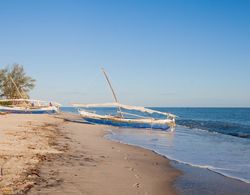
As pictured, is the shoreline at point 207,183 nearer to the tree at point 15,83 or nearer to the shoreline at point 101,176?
the shoreline at point 101,176

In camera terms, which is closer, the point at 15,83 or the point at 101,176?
the point at 101,176

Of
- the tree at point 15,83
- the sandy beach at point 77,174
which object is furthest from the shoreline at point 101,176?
the tree at point 15,83

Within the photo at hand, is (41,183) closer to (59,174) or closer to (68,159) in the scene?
(59,174)

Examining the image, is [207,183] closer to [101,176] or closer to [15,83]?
[101,176]

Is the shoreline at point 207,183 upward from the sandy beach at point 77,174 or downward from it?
downward

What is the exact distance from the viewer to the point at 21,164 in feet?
34.7

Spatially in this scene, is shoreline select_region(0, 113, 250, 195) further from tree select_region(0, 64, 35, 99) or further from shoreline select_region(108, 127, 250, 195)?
tree select_region(0, 64, 35, 99)

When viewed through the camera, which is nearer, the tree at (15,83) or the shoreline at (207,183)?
the shoreline at (207,183)

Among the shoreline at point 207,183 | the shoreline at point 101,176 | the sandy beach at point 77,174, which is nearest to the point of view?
the sandy beach at point 77,174

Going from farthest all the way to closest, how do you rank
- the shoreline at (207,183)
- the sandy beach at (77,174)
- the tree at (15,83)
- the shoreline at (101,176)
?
the tree at (15,83), the shoreline at (207,183), the shoreline at (101,176), the sandy beach at (77,174)

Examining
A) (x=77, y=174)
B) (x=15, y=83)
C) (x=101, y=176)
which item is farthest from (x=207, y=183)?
(x=15, y=83)

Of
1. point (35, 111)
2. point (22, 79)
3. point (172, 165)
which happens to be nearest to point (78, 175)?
point (172, 165)

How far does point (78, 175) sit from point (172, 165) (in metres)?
5.43

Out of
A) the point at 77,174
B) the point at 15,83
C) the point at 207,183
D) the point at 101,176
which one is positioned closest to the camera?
the point at 77,174
